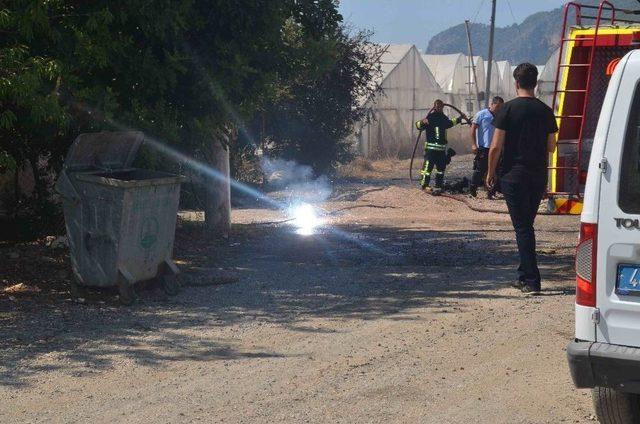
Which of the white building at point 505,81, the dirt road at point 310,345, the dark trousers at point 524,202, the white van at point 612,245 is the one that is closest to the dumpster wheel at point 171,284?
the dirt road at point 310,345

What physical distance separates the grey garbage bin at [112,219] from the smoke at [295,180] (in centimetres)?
1140

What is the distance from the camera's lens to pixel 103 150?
1022 cm

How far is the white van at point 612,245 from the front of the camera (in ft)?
16.5

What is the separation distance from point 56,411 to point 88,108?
5121mm

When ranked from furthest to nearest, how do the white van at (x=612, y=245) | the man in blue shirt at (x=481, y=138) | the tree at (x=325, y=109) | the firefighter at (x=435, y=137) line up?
the tree at (x=325, y=109) < the firefighter at (x=435, y=137) < the man in blue shirt at (x=481, y=138) < the white van at (x=612, y=245)

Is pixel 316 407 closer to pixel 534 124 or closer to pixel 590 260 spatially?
pixel 590 260

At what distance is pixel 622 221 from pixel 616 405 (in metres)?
0.97

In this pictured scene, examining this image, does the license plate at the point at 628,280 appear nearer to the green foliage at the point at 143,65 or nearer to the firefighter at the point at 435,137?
the green foliage at the point at 143,65

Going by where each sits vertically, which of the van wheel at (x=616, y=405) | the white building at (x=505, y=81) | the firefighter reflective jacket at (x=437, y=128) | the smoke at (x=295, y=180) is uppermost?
the white building at (x=505, y=81)

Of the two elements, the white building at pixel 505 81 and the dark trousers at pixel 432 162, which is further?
the white building at pixel 505 81

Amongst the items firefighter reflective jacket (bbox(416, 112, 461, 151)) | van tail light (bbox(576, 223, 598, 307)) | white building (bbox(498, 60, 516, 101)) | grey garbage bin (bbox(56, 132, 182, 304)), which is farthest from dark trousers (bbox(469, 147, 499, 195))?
white building (bbox(498, 60, 516, 101))

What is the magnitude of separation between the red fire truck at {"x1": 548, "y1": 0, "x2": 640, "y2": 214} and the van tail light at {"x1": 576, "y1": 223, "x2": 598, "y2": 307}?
435 centimetres

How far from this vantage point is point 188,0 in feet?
36.1

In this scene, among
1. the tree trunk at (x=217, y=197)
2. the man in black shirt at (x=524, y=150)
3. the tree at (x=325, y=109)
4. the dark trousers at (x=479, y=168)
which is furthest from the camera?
the tree at (x=325, y=109)
